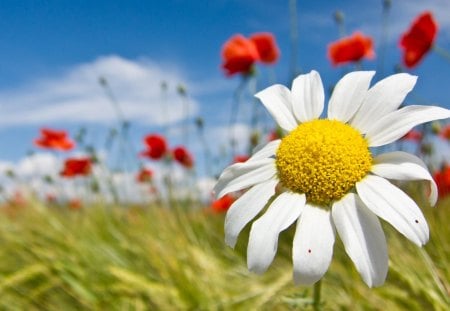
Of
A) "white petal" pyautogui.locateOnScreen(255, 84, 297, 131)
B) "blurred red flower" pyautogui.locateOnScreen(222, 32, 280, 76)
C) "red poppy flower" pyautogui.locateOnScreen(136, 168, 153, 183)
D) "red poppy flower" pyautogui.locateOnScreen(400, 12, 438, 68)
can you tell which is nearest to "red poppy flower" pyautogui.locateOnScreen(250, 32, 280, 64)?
"blurred red flower" pyautogui.locateOnScreen(222, 32, 280, 76)

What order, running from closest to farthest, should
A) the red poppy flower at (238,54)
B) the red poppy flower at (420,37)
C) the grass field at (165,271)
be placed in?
the grass field at (165,271) → the red poppy flower at (420,37) → the red poppy flower at (238,54)

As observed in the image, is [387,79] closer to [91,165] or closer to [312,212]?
[312,212]

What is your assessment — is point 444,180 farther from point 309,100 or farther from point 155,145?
point 309,100

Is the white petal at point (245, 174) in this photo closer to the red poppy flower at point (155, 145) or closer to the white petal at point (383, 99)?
the white petal at point (383, 99)

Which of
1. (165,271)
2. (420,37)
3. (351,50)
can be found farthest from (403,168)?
(351,50)

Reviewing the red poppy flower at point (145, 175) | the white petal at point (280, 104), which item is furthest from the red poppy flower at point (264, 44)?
the white petal at point (280, 104)

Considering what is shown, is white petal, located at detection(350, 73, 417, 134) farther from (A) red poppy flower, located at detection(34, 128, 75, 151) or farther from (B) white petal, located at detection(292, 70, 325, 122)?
(A) red poppy flower, located at detection(34, 128, 75, 151)
